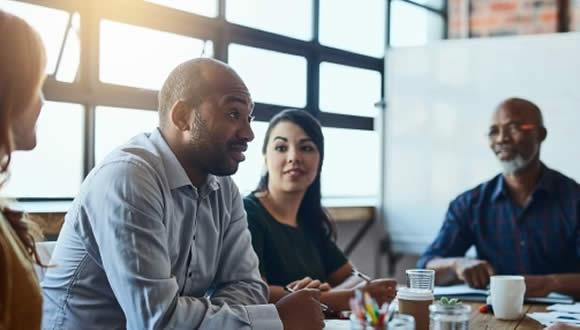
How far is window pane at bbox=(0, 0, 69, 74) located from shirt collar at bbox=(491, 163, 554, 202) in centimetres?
173

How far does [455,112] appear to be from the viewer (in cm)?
419

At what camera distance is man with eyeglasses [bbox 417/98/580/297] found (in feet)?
9.08

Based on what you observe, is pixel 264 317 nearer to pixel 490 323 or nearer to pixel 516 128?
pixel 490 323

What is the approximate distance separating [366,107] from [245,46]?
1.14m

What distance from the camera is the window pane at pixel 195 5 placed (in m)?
3.07

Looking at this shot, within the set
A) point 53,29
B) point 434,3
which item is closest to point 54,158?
point 53,29

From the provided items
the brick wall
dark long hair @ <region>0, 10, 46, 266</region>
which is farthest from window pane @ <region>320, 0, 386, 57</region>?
dark long hair @ <region>0, 10, 46, 266</region>

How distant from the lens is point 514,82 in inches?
158

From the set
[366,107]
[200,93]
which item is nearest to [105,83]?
[200,93]

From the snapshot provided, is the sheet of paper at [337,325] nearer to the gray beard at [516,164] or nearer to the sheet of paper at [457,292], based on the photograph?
the sheet of paper at [457,292]

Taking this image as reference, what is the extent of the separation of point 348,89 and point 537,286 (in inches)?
88.2

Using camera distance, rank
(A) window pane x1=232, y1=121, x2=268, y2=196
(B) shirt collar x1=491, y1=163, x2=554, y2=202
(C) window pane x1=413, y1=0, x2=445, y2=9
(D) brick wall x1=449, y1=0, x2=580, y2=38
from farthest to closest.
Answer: (C) window pane x1=413, y1=0, x2=445, y2=9 < (D) brick wall x1=449, y1=0, x2=580, y2=38 < (A) window pane x1=232, y1=121, x2=268, y2=196 < (B) shirt collar x1=491, y1=163, x2=554, y2=202

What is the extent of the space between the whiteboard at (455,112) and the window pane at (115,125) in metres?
1.77

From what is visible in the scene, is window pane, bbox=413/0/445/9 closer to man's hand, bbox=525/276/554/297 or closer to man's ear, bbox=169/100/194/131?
man's hand, bbox=525/276/554/297
